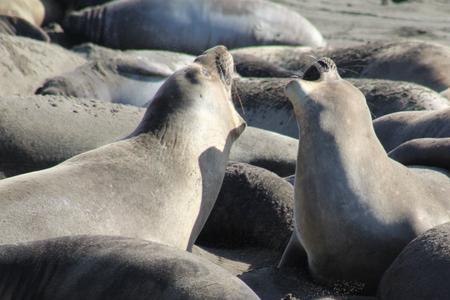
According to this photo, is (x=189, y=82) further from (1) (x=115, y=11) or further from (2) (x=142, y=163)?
(1) (x=115, y=11)

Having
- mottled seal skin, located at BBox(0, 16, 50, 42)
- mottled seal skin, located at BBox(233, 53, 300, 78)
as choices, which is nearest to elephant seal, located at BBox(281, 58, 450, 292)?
mottled seal skin, located at BBox(233, 53, 300, 78)

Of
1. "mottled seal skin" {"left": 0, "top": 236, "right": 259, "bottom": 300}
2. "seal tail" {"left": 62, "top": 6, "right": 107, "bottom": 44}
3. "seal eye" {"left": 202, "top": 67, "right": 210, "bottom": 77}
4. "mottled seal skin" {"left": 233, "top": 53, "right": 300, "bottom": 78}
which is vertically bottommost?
"seal tail" {"left": 62, "top": 6, "right": 107, "bottom": 44}

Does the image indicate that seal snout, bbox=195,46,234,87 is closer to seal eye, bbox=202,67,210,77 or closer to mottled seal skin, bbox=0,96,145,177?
seal eye, bbox=202,67,210,77

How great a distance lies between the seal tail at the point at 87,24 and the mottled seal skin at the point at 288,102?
2893mm

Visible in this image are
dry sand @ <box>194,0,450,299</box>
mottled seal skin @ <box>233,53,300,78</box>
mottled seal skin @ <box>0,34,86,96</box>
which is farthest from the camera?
dry sand @ <box>194,0,450,299</box>

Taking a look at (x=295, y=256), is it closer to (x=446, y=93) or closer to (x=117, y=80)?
(x=446, y=93)

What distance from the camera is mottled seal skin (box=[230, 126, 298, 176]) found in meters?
7.57

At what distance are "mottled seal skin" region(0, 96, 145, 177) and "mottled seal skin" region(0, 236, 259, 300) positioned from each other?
9.15 ft

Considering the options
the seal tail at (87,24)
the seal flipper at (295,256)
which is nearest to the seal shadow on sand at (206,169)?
the seal flipper at (295,256)

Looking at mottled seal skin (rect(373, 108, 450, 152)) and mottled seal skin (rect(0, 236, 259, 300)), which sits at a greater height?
mottled seal skin (rect(0, 236, 259, 300))

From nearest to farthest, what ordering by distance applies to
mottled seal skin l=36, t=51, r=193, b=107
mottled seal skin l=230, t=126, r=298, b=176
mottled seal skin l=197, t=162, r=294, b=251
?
mottled seal skin l=197, t=162, r=294, b=251 → mottled seal skin l=230, t=126, r=298, b=176 → mottled seal skin l=36, t=51, r=193, b=107

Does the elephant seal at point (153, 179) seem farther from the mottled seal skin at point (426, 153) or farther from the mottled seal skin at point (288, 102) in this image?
the mottled seal skin at point (288, 102)

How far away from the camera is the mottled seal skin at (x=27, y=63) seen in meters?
8.53

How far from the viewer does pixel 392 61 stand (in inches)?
383
